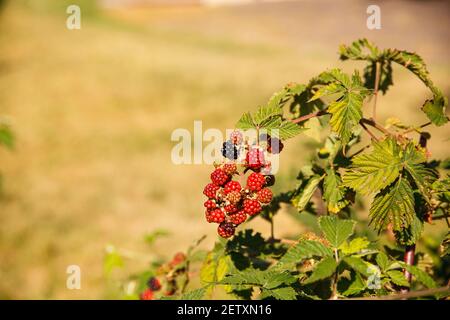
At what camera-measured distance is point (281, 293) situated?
1410mm

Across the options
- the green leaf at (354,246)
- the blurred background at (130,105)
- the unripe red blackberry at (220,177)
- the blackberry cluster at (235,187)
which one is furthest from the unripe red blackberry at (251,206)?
the blurred background at (130,105)

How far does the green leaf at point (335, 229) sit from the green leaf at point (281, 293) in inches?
9.0

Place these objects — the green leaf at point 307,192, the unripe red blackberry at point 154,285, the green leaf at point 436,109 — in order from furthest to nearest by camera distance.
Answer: the unripe red blackberry at point 154,285 → the green leaf at point 307,192 → the green leaf at point 436,109

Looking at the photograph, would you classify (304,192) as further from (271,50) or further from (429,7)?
(429,7)

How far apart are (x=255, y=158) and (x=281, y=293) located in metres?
0.47

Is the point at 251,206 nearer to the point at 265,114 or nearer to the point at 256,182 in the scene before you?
the point at 256,182

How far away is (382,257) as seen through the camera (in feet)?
5.16

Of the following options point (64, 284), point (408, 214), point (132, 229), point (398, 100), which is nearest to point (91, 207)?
point (132, 229)

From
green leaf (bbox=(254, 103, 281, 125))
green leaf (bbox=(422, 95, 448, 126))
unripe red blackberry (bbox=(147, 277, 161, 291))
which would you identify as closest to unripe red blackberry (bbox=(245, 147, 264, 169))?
green leaf (bbox=(254, 103, 281, 125))

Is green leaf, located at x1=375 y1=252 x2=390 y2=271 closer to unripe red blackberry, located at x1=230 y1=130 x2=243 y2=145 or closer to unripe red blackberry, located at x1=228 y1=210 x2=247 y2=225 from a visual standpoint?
unripe red blackberry, located at x1=228 y1=210 x2=247 y2=225

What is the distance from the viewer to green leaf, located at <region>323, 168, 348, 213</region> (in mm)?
1726

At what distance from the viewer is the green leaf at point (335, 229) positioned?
1.51 metres

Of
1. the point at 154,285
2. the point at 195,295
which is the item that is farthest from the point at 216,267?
the point at 154,285

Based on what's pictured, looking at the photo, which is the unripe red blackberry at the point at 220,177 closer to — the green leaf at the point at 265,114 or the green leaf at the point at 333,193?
the green leaf at the point at 265,114
